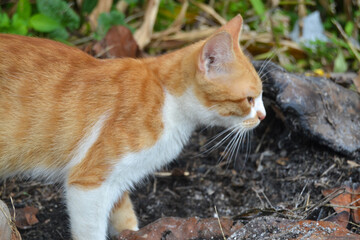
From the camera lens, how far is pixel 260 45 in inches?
185

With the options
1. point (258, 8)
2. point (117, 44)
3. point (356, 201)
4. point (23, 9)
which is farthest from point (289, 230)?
point (258, 8)

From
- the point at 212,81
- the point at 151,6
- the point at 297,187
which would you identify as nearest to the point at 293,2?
the point at 151,6

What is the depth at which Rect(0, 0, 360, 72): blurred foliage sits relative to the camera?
387 cm

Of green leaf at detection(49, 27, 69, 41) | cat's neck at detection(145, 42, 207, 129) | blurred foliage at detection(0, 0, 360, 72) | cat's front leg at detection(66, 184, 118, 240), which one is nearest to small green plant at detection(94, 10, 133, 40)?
blurred foliage at detection(0, 0, 360, 72)

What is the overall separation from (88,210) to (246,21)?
10.3 ft

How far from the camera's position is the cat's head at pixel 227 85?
2.54 metres

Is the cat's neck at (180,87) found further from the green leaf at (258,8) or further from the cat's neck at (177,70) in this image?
the green leaf at (258,8)

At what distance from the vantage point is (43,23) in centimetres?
382

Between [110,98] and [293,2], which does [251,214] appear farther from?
[293,2]

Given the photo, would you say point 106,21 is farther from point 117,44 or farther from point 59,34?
point 59,34

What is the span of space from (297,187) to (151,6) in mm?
2357

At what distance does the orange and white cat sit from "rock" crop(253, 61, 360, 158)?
639 mm

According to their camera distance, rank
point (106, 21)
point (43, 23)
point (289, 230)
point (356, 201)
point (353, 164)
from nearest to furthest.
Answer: point (289, 230) < point (356, 201) < point (353, 164) < point (43, 23) < point (106, 21)

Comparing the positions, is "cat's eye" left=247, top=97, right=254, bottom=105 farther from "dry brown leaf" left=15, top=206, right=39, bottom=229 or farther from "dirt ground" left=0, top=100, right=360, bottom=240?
"dry brown leaf" left=15, top=206, right=39, bottom=229
